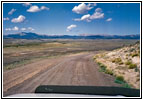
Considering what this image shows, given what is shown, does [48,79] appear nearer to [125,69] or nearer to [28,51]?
[125,69]

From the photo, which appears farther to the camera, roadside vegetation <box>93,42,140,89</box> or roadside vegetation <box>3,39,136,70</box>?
roadside vegetation <box>3,39,136,70</box>

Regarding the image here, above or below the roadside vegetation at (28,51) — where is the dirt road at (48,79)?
below

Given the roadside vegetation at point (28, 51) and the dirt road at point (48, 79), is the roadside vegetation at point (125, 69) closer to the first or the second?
the dirt road at point (48, 79)

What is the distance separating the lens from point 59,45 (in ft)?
274

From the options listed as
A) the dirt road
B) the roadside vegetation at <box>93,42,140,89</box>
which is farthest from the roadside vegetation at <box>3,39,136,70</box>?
the roadside vegetation at <box>93,42,140,89</box>

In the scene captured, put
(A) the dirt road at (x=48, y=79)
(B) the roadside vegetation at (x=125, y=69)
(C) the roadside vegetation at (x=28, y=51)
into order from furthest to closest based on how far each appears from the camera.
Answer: (C) the roadside vegetation at (x=28, y=51)
(B) the roadside vegetation at (x=125, y=69)
(A) the dirt road at (x=48, y=79)

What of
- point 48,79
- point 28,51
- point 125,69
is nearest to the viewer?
point 48,79

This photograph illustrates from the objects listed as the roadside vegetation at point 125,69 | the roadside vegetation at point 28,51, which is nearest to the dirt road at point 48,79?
the roadside vegetation at point 125,69

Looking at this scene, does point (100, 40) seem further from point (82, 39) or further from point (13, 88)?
point (13, 88)

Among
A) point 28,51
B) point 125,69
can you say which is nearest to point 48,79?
point 125,69

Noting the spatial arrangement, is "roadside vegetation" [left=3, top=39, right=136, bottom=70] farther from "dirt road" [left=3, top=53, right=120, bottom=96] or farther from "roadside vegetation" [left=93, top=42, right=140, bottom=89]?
"roadside vegetation" [left=93, top=42, right=140, bottom=89]

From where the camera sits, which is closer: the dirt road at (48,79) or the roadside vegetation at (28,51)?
the dirt road at (48,79)

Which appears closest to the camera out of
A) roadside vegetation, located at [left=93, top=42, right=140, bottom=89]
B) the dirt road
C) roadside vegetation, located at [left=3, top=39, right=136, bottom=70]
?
the dirt road

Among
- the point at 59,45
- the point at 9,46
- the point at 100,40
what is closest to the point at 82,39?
the point at 100,40
